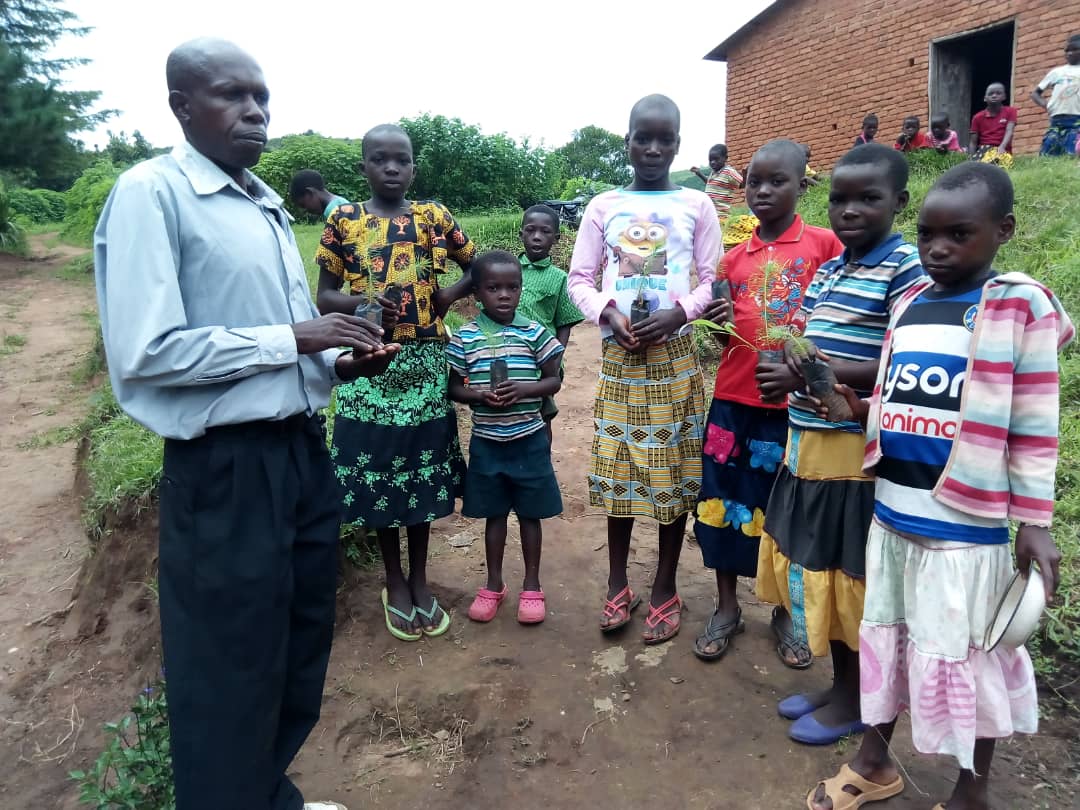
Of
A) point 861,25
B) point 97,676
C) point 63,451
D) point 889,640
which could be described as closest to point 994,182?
point 889,640

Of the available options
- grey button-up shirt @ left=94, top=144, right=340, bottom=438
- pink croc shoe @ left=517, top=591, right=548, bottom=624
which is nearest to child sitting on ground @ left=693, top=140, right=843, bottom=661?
pink croc shoe @ left=517, top=591, right=548, bottom=624

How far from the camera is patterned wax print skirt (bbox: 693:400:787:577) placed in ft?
8.70

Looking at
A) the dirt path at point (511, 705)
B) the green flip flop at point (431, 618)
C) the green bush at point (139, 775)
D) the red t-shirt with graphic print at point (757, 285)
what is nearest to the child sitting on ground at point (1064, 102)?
the dirt path at point (511, 705)

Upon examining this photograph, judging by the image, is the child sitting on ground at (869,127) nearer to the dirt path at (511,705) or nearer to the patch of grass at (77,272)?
the dirt path at (511,705)

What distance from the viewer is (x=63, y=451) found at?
21.3 ft

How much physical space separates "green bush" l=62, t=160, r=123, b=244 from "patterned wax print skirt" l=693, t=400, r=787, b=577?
1897cm

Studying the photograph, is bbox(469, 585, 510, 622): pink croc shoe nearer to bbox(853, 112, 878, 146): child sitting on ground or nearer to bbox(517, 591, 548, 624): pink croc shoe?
bbox(517, 591, 548, 624): pink croc shoe

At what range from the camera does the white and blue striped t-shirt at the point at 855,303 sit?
206 centimetres

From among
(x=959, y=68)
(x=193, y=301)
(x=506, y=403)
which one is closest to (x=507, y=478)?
(x=506, y=403)

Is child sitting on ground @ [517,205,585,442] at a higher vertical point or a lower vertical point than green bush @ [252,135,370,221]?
lower

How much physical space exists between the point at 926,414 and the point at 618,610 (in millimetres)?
1635

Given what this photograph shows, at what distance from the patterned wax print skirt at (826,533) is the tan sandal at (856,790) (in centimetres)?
34

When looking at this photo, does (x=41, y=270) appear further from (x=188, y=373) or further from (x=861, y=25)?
(x=188, y=373)

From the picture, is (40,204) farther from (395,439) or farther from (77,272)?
(395,439)
